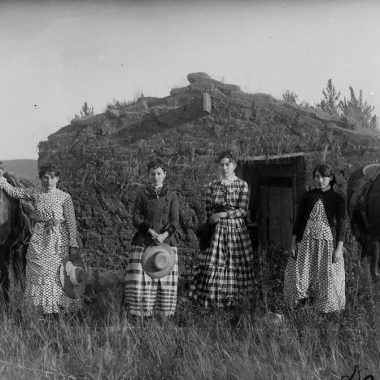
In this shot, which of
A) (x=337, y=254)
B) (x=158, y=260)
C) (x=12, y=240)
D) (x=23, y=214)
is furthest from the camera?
(x=23, y=214)

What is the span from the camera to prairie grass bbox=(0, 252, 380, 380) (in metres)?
3.61

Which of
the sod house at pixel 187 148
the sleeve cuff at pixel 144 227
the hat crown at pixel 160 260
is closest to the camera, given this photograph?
the hat crown at pixel 160 260

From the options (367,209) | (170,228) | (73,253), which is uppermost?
(367,209)

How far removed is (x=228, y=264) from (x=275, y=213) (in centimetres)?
380

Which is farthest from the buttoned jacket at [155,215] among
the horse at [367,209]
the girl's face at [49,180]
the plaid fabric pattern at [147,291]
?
the horse at [367,209]

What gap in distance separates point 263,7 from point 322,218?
1927 millimetres

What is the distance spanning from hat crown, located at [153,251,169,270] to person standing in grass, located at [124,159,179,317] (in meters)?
0.12

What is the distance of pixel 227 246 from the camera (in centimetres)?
506

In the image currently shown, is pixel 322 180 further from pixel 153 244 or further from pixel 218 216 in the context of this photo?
pixel 153 244

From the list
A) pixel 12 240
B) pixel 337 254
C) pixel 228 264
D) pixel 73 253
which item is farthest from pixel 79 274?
pixel 337 254

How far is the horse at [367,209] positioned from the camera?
5.43 metres

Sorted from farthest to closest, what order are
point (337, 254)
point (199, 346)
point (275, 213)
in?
1. point (275, 213)
2. point (337, 254)
3. point (199, 346)

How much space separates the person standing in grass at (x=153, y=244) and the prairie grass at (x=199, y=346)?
5.7 inches

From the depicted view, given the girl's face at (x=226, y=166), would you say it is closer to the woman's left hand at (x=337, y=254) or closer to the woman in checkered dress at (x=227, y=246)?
the woman in checkered dress at (x=227, y=246)
